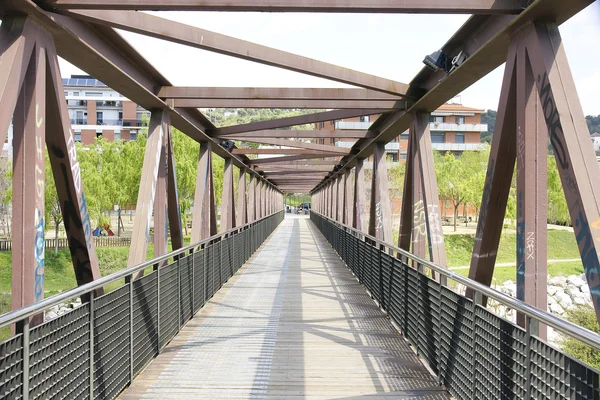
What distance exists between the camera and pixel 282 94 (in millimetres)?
8125

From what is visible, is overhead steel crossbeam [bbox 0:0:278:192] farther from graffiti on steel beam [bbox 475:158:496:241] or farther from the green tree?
the green tree

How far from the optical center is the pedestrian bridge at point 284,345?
2883mm

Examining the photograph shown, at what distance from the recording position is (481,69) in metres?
5.46

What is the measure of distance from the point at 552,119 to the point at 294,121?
23.5ft

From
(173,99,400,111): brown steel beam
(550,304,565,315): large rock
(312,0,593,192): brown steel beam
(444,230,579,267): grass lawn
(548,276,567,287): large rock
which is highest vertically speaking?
(173,99,400,111): brown steel beam

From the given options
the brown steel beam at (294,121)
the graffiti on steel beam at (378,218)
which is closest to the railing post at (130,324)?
the brown steel beam at (294,121)

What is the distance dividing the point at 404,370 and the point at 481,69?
9.54 feet

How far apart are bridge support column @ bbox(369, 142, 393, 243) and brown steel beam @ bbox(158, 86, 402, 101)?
3.86 metres

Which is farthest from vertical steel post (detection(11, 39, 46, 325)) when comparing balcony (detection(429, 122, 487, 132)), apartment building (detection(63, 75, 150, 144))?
apartment building (detection(63, 75, 150, 144))

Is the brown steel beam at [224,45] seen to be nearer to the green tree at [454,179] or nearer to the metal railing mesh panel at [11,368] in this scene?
the metal railing mesh panel at [11,368]

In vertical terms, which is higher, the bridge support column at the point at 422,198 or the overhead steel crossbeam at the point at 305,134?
the overhead steel crossbeam at the point at 305,134

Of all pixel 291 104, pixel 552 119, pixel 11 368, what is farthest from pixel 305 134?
pixel 11 368

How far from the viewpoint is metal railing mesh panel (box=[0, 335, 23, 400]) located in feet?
8.53

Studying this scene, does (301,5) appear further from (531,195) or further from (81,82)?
(81,82)
